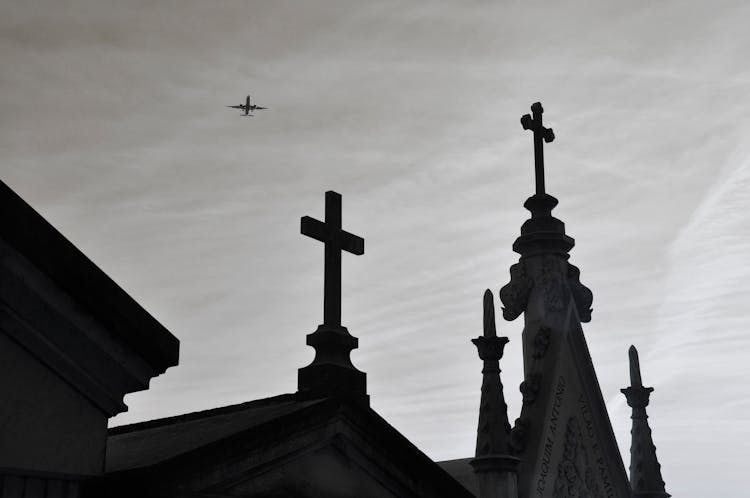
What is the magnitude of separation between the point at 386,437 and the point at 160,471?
2305 mm

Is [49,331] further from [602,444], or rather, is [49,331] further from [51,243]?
[602,444]

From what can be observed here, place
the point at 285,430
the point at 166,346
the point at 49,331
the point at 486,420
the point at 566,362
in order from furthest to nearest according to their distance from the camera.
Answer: the point at 566,362 → the point at 486,420 → the point at 285,430 → the point at 166,346 → the point at 49,331

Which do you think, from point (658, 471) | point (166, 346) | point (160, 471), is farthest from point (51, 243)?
point (658, 471)

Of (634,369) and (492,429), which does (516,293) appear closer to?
(634,369)

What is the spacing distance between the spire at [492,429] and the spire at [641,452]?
3043 mm

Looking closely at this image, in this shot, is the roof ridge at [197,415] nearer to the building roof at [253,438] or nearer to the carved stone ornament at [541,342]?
the building roof at [253,438]

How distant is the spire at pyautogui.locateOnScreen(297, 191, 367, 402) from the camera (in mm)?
8375

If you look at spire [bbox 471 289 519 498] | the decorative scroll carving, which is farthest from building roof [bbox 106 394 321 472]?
the decorative scroll carving

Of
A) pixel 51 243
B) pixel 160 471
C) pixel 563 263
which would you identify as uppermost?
pixel 563 263

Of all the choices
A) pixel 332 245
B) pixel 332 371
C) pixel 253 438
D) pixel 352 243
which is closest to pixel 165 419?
pixel 332 371

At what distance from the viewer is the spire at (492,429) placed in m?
11.9

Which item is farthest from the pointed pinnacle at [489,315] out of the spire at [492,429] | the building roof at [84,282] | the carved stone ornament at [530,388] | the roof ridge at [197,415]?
the building roof at [84,282]

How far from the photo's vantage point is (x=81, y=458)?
6230 mm

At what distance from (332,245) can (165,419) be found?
2.18 m
